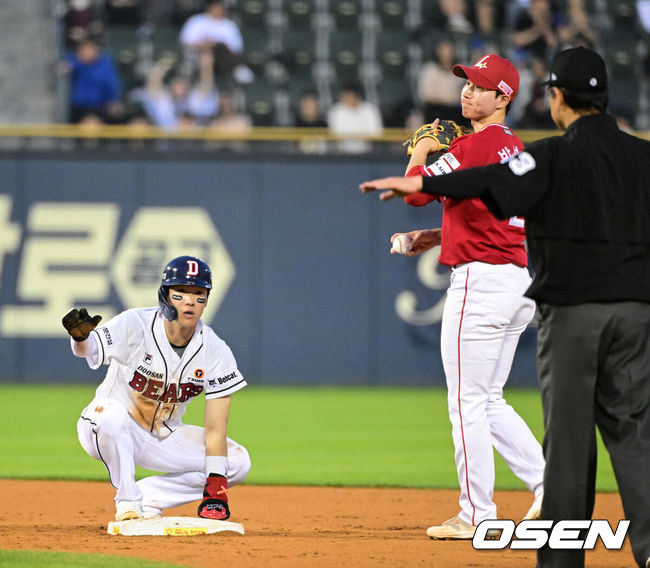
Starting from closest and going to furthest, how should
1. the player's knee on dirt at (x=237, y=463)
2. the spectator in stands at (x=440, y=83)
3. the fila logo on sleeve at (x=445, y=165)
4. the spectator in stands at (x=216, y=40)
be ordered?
the fila logo on sleeve at (x=445, y=165) → the player's knee on dirt at (x=237, y=463) → the spectator in stands at (x=440, y=83) → the spectator in stands at (x=216, y=40)

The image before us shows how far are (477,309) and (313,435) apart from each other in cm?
522

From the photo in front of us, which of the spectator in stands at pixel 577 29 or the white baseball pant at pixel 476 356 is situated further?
the spectator in stands at pixel 577 29

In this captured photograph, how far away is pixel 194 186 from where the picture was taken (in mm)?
14023

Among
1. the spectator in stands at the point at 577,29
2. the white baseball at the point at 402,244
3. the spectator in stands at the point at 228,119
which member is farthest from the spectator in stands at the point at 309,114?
the white baseball at the point at 402,244

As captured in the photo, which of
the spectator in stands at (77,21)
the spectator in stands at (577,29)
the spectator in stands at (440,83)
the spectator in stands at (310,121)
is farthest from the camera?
the spectator in stands at (577,29)

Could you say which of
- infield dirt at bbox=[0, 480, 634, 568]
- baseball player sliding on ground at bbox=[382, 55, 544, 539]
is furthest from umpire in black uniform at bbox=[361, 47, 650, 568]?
baseball player sliding on ground at bbox=[382, 55, 544, 539]

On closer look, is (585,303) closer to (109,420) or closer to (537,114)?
(109,420)

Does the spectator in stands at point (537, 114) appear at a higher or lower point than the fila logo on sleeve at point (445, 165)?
higher

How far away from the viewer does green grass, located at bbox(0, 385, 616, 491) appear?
8383mm

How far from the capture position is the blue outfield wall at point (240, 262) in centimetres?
1371

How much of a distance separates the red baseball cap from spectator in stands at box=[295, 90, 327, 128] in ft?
30.2

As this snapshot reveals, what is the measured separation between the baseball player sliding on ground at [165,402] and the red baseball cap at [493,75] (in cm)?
159

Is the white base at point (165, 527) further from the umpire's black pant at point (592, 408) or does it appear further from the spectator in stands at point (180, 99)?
the spectator in stands at point (180, 99)

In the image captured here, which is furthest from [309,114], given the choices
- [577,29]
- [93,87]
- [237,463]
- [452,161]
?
[452,161]
